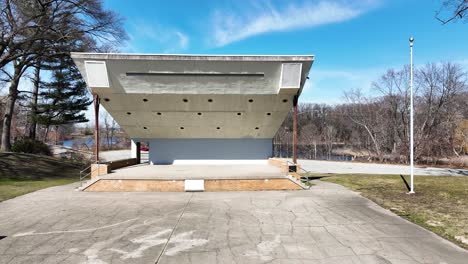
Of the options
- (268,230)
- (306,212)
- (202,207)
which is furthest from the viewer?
(202,207)

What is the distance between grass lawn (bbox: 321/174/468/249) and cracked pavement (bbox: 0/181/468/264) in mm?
425

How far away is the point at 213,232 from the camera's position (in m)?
6.41

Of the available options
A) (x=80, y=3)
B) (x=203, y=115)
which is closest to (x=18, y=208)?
(x=203, y=115)

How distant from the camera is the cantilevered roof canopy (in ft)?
39.7

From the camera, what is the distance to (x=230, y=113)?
1537 centimetres

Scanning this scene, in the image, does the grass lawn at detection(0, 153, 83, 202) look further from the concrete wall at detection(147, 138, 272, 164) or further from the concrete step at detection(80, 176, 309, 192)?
the concrete wall at detection(147, 138, 272, 164)

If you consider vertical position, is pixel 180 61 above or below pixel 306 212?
above

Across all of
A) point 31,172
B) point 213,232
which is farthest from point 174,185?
point 31,172

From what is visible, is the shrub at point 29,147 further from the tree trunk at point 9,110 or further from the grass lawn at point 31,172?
the grass lawn at point 31,172

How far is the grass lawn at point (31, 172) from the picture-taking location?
14.0 meters

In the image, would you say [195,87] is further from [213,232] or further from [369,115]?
[369,115]

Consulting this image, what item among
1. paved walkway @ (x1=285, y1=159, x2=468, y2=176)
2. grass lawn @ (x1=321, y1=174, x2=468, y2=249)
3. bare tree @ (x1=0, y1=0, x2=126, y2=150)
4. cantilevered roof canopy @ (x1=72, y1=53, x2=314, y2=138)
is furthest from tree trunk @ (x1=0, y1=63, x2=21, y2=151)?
grass lawn @ (x1=321, y1=174, x2=468, y2=249)

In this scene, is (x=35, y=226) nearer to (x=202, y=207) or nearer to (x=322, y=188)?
(x=202, y=207)

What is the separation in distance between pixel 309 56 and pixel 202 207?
7.92m
